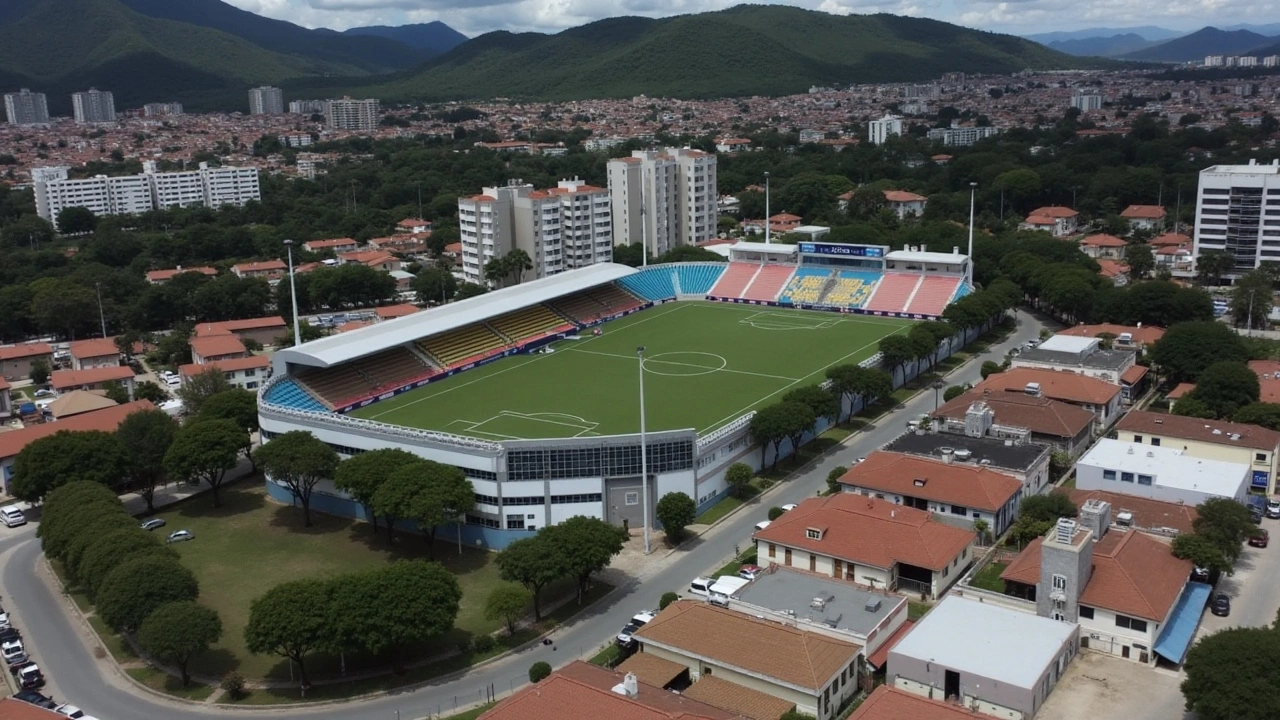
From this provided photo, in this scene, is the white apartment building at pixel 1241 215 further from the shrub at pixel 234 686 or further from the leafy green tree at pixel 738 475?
the shrub at pixel 234 686

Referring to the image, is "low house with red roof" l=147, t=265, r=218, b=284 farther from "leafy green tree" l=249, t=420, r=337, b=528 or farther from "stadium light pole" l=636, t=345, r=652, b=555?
"stadium light pole" l=636, t=345, r=652, b=555

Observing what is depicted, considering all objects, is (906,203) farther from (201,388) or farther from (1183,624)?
(1183,624)

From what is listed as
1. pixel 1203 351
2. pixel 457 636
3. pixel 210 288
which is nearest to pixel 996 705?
pixel 457 636

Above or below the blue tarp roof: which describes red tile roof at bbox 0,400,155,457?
above

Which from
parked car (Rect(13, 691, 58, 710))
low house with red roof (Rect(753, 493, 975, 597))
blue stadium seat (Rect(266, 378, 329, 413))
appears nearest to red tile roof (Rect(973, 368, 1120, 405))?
low house with red roof (Rect(753, 493, 975, 597))

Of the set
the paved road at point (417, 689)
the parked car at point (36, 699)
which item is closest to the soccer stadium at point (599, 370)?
the paved road at point (417, 689)

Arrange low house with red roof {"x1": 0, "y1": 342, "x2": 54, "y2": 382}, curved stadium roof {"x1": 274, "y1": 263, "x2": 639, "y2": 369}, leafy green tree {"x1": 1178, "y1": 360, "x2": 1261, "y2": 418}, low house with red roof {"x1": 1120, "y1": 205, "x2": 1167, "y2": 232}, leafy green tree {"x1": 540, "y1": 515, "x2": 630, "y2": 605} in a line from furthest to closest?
1. low house with red roof {"x1": 1120, "y1": 205, "x2": 1167, "y2": 232}
2. low house with red roof {"x1": 0, "y1": 342, "x2": 54, "y2": 382}
3. curved stadium roof {"x1": 274, "y1": 263, "x2": 639, "y2": 369}
4. leafy green tree {"x1": 1178, "y1": 360, "x2": 1261, "y2": 418}
5. leafy green tree {"x1": 540, "y1": 515, "x2": 630, "y2": 605}
